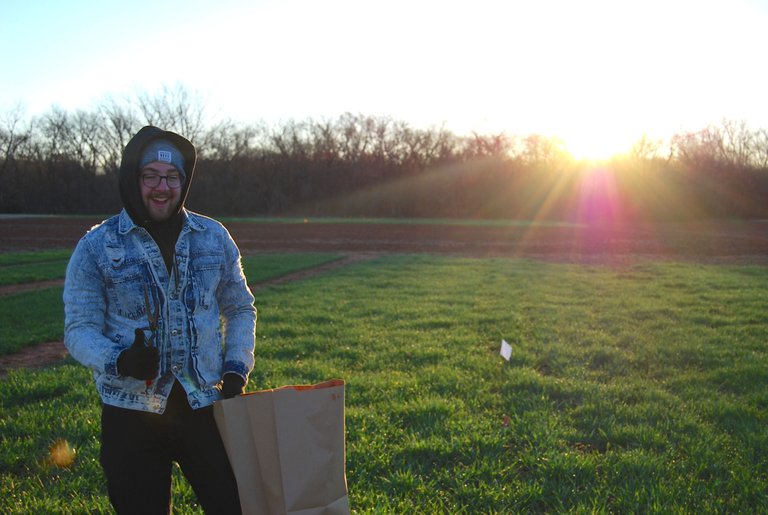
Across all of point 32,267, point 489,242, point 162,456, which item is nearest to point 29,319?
point 32,267

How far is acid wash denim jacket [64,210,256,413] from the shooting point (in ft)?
6.21

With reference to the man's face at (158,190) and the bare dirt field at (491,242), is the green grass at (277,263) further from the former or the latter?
the man's face at (158,190)

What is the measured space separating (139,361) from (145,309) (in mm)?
239

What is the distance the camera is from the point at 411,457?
3674 millimetres

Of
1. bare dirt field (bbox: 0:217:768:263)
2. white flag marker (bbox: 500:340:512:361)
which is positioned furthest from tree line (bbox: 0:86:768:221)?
white flag marker (bbox: 500:340:512:361)

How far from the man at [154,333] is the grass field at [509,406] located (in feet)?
4.27

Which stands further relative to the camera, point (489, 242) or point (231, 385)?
point (489, 242)

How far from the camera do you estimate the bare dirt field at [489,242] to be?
1753 centimetres

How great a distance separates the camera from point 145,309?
1.96 m

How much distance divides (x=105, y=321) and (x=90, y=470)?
77.1 inches

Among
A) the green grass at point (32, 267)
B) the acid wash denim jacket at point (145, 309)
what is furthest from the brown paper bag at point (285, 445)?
the green grass at point (32, 267)

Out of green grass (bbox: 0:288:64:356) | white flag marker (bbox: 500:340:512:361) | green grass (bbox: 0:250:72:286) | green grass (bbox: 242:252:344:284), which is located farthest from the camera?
green grass (bbox: 242:252:344:284)

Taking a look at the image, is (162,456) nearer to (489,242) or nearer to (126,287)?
(126,287)

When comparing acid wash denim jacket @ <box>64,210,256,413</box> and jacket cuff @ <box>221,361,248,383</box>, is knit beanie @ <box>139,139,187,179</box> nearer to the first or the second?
acid wash denim jacket @ <box>64,210,256,413</box>
